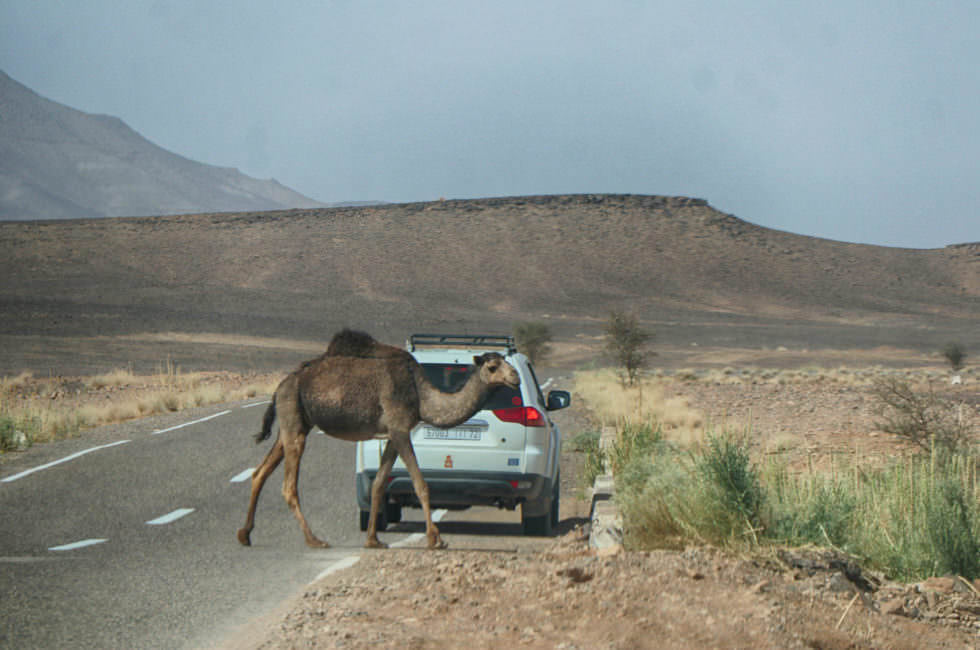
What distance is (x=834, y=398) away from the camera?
111ft

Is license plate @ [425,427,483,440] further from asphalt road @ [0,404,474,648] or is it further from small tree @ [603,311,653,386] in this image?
small tree @ [603,311,653,386]

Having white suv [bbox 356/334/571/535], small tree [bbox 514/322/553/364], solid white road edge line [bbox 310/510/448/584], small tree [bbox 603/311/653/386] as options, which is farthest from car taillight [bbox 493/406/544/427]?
small tree [bbox 514/322/553/364]

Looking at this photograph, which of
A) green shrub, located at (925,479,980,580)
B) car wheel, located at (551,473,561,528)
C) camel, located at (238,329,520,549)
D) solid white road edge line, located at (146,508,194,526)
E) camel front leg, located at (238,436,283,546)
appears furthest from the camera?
solid white road edge line, located at (146,508,194,526)

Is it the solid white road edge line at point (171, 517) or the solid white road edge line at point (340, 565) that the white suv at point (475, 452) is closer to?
the solid white road edge line at point (340, 565)

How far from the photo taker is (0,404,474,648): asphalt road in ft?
22.3

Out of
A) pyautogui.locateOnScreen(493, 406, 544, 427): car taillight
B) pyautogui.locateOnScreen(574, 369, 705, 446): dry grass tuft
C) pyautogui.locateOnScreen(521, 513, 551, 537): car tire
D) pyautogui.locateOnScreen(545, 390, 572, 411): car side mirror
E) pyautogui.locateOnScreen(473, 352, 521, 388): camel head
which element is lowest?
pyautogui.locateOnScreen(574, 369, 705, 446): dry grass tuft

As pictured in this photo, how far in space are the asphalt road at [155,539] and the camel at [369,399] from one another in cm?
90

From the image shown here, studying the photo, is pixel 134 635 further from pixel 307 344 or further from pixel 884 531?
pixel 307 344

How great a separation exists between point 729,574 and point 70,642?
398cm

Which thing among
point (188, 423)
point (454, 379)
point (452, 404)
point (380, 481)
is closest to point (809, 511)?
point (452, 404)

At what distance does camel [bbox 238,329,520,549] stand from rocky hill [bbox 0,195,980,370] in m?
68.1

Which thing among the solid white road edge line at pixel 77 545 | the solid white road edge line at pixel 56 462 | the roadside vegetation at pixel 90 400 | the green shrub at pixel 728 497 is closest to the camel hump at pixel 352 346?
the green shrub at pixel 728 497

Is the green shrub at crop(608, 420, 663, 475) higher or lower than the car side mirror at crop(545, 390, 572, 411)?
lower

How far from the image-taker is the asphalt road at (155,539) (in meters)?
6.79
